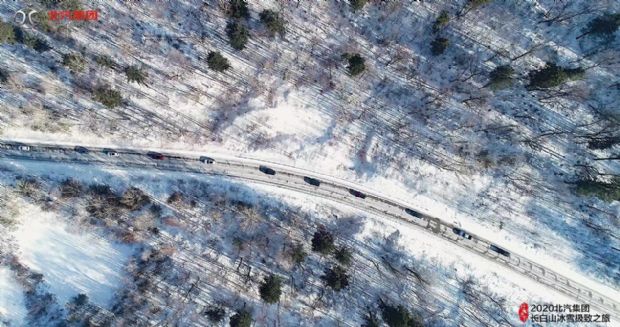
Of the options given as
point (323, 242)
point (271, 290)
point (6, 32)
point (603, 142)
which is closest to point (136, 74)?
point (6, 32)

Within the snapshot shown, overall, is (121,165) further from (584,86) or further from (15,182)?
(584,86)

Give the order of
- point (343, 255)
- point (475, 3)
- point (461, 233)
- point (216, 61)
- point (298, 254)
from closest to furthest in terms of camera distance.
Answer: point (475, 3) → point (216, 61) → point (298, 254) → point (343, 255) → point (461, 233)

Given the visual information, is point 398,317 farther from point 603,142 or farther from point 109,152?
point 109,152

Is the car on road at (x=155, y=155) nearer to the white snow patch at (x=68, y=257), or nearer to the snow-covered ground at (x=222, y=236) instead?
the snow-covered ground at (x=222, y=236)

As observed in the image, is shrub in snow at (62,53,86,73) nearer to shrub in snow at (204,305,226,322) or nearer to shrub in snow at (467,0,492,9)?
shrub in snow at (204,305,226,322)

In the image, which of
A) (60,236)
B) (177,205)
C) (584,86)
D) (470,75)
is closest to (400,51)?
(470,75)

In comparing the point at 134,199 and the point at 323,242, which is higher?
the point at 323,242

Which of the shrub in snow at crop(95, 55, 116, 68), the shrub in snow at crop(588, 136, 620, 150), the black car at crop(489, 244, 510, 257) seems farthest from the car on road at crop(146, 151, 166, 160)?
the shrub in snow at crop(588, 136, 620, 150)
